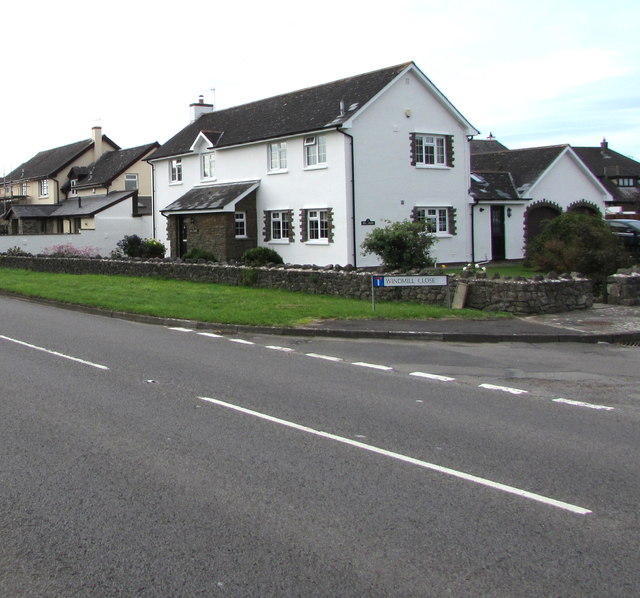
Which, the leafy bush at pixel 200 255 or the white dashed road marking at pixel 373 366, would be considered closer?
the white dashed road marking at pixel 373 366

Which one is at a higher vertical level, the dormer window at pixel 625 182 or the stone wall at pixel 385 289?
the dormer window at pixel 625 182

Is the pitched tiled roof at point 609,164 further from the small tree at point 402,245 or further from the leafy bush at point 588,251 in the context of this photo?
the small tree at point 402,245

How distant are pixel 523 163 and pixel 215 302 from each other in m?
24.2

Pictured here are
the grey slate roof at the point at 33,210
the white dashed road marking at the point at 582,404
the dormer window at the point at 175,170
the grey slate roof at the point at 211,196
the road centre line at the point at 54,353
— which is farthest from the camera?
the grey slate roof at the point at 33,210

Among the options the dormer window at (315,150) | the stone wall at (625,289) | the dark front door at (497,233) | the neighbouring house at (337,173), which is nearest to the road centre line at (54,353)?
the stone wall at (625,289)

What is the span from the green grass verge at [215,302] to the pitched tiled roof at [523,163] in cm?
1919

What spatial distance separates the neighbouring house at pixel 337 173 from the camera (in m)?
30.8

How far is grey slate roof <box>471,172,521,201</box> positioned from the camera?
1377 inches

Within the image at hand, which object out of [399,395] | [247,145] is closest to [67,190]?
[247,145]

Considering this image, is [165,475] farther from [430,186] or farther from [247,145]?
[247,145]

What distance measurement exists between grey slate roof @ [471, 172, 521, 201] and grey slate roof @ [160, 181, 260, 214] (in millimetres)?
10297

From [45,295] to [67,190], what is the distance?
42.6 m

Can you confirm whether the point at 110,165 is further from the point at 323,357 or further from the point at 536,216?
the point at 323,357

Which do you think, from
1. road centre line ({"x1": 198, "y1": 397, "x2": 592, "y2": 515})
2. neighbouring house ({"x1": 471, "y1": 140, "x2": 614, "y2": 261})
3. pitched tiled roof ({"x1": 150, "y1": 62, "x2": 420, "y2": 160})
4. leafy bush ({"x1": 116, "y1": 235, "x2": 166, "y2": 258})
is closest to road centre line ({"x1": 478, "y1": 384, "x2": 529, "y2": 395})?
road centre line ({"x1": 198, "y1": 397, "x2": 592, "y2": 515})
